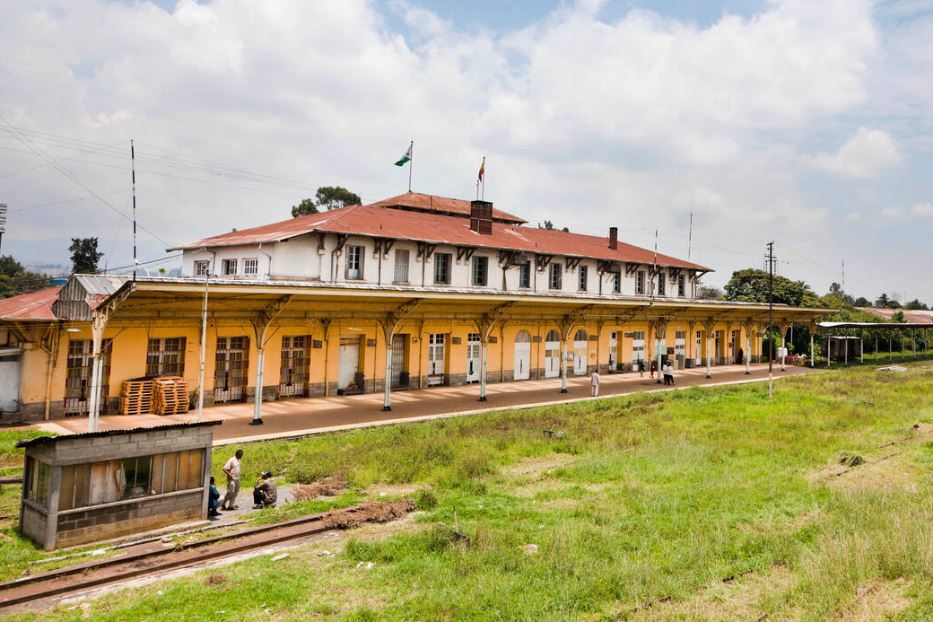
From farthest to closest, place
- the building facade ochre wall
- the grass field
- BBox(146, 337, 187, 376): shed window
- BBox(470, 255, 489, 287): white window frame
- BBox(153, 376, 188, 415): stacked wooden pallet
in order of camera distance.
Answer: BBox(470, 255, 489, 287): white window frame < BBox(146, 337, 187, 376): shed window < BBox(153, 376, 188, 415): stacked wooden pallet < the building facade ochre wall < the grass field

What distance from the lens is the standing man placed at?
1132 cm

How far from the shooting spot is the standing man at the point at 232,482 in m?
11.3

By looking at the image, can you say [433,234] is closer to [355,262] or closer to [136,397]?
[355,262]

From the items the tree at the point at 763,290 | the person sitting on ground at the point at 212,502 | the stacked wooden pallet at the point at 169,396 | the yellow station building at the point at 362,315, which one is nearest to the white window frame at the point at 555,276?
the yellow station building at the point at 362,315

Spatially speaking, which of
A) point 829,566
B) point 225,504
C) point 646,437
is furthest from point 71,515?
point 646,437

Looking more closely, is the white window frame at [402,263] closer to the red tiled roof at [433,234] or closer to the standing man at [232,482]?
the red tiled roof at [433,234]

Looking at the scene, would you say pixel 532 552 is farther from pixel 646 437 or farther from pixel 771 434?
pixel 771 434

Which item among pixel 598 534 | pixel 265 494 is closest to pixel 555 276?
pixel 265 494

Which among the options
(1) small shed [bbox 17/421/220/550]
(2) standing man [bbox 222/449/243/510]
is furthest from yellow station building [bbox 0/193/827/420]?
(1) small shed [bbox 17/421/220/550]

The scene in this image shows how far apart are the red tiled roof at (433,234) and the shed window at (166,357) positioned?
5654mm

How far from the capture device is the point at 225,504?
11.4m

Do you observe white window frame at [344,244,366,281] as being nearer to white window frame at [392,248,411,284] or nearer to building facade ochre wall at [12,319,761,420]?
white window frame at [392,248,411,284]

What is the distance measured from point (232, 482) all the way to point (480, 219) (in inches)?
964

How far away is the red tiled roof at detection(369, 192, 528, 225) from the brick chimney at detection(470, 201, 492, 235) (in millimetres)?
5121
